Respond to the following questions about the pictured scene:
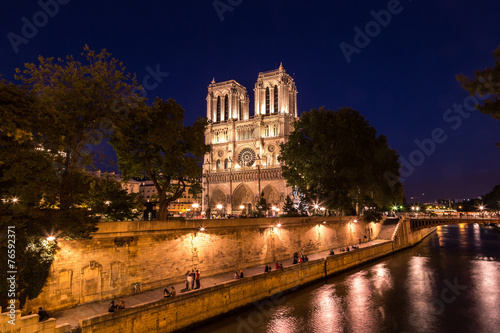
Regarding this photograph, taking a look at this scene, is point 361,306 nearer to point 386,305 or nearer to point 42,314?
point 386,305

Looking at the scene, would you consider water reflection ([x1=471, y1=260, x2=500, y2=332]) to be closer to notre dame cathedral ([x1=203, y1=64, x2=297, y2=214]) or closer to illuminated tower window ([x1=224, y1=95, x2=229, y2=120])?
notre dame cathedral ([x1=203, y1=64, x2=297, y2=214])

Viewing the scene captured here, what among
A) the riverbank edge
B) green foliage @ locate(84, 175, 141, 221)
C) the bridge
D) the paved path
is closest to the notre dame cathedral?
the bridge

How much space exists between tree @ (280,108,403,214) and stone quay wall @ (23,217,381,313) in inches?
368

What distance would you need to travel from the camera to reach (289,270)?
62.6 ft

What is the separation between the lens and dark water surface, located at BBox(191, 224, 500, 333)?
14562 mm

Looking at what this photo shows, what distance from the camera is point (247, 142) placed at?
226 feet

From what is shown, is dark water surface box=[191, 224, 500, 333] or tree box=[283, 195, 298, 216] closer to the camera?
dark water surface box=[191, 224, 500, 333]

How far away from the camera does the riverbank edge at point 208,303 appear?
1101cm

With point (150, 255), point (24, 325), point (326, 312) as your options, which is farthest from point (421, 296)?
point (24, 325)

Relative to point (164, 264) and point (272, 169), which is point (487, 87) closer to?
point (164, 264)

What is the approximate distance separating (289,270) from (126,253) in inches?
357

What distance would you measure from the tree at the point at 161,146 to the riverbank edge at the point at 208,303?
5.84m

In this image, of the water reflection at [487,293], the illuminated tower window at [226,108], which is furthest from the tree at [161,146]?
the illuminated tower window at [226,108]

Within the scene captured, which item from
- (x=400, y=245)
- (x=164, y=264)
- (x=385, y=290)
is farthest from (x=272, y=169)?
(x=164, y=264)
